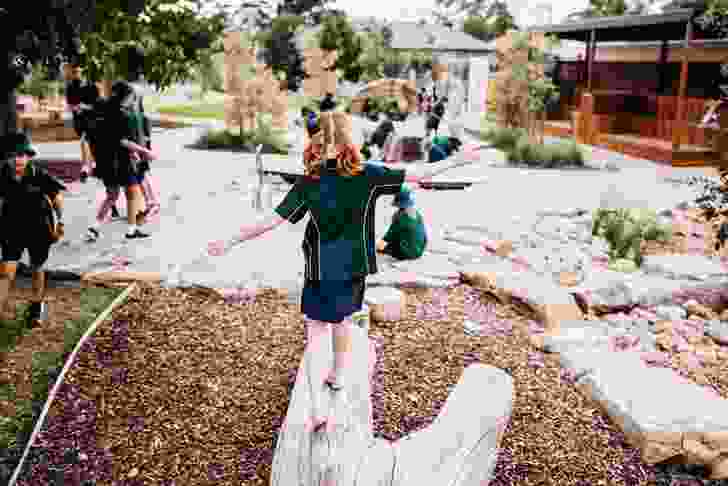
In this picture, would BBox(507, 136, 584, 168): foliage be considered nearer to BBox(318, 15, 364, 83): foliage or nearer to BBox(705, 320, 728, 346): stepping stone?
BBox(705, 320, 728, 346): stepping stone

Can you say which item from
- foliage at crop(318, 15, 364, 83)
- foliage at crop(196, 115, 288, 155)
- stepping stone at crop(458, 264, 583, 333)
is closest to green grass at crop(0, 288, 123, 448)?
stepping stone at crop(458, 264, 583, 333)

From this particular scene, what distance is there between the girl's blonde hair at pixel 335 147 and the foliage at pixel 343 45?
3072 centimetres

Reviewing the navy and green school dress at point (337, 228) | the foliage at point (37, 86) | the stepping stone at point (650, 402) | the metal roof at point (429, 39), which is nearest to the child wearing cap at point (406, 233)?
the stepping stone at point (650, 402)

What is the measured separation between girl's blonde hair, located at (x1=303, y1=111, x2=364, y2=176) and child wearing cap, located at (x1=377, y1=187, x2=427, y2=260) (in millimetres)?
3327

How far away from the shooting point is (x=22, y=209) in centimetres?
460

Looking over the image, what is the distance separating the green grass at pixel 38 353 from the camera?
11.7 feet

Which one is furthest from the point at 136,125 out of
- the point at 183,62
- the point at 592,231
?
the point at 183,62

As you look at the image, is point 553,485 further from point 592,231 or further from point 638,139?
point 638,139

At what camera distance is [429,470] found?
274 cm

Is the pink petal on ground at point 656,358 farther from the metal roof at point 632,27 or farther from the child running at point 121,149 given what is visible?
the metal roof at point 632,27

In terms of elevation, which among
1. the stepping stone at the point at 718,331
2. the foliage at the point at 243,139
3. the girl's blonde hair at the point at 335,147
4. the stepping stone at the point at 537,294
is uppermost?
the girl's blonde hair at the point at 335,147

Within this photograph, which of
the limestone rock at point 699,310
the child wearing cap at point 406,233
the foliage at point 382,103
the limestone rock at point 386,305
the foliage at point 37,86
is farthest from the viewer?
the foliage at point 382,103

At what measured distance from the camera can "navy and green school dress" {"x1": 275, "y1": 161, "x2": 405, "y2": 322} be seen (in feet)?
9.83

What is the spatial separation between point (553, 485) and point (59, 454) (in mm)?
2506
